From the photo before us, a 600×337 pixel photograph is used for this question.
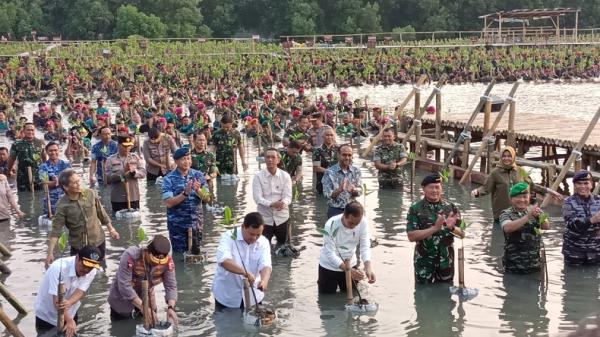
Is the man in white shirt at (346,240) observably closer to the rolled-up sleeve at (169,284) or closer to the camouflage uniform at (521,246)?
the camouflage uniform at (521,246)

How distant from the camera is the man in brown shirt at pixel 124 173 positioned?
47.6 ft

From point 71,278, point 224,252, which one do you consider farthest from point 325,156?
point 71,278

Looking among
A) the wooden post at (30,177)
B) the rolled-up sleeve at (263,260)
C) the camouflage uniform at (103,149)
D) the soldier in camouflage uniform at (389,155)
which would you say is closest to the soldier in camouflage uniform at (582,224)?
the rolled-up sleeve at (263,260)

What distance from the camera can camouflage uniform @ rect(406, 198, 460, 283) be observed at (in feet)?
33.2

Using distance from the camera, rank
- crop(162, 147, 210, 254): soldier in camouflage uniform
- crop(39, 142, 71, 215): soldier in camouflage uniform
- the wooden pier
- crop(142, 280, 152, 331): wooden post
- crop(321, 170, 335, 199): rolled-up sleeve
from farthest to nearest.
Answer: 1. the wooden pier
2. crop(39, 142, 71, 215): soldier in camouflage uniform
3. crop(321, 170, 335, 199): rolled-up sleeve
4. crop(162, 147, 210, 254): soldier in camouflage uniform
5. crop(142, 280, 152, 331): wooden post

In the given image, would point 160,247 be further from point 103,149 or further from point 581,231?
point 103,149

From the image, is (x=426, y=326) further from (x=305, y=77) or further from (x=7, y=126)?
(x=305, y=77)

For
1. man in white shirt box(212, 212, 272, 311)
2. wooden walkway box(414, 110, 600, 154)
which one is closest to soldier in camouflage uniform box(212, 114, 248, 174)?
wooden walkway box(414, 110, 600, 154)

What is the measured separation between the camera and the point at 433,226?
995cm

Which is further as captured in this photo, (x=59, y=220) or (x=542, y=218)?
(x=59, y=220)

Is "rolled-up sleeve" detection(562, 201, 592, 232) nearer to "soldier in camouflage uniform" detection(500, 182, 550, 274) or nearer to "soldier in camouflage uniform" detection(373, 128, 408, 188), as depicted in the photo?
"soldier in camouflage uniform" detection(500, 182, 550, 274)

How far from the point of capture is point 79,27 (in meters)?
66.7

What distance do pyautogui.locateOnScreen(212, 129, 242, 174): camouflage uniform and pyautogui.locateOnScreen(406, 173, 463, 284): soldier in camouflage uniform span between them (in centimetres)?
804

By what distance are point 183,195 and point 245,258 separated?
276cm
